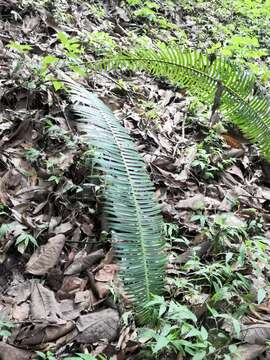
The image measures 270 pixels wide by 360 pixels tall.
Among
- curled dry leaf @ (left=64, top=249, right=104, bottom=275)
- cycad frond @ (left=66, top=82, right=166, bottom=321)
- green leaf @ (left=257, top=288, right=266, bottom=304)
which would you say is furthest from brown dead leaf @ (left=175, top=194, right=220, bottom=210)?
green leaf @ (left=257, top=288, right=266, bottom=304)

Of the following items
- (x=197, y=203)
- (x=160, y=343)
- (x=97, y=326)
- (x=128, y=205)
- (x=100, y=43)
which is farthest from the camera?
(x=100, y=43)

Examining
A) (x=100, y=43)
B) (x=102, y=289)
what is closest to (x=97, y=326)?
(x=102, y=289)

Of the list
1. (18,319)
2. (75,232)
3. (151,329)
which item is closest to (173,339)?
(151,329)

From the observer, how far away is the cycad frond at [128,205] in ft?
7.91

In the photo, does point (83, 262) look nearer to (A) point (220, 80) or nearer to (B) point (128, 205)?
(B) point (128, 205)

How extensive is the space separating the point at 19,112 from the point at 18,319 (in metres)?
1.60

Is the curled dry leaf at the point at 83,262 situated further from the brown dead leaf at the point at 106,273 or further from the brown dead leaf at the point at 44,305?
the brown dead leaf at the point at 44,305

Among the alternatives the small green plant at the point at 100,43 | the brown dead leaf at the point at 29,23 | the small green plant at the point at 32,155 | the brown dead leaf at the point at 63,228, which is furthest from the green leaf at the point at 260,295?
the brown dead leaf at the point at 29,23

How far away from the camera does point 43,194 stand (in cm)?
288

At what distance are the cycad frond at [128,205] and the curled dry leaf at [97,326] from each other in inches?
5.3

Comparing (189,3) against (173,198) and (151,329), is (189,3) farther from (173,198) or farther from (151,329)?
(151,329)

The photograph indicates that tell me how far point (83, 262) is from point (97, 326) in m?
0.43

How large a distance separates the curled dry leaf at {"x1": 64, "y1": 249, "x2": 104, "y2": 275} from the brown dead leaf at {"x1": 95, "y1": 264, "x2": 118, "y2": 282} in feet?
0.24

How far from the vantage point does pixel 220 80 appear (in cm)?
370
